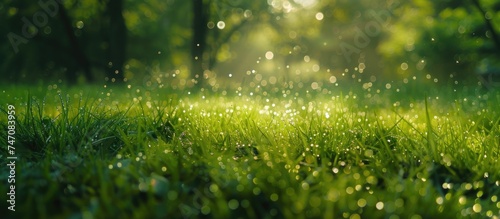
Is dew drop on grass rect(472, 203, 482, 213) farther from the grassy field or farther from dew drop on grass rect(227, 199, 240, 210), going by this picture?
dew drop on grass rect(227, 199, 240, 210)

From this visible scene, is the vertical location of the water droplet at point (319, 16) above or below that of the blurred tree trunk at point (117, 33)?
above

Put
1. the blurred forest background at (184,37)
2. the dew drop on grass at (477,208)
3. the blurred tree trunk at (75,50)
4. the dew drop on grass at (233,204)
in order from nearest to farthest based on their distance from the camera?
1. the dew drop on grass at (233,204)
2. the dew drop on grass at (477,208)
3. the blurred forest background at (184,37)
4. the blurred tree trunk at (75,50)

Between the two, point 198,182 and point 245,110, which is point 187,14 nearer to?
point 245,110

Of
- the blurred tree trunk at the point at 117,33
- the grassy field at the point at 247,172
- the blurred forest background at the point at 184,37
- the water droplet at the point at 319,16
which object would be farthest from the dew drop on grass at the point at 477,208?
the water droplet at the point at 319,16

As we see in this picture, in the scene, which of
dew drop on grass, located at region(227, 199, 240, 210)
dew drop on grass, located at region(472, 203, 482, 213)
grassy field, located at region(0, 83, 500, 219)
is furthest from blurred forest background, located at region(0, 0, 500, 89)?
dew drop on grass, located at region(227, 199, 240, 210)

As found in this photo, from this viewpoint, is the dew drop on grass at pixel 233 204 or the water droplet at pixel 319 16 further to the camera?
the water droplet at pixel 319 16

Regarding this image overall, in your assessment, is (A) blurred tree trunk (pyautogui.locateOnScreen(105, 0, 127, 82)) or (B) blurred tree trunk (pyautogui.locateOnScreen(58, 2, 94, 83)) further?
(A) blurred tree trunk (pyautogui.locateOnScreen(105, 0, 127, 82))

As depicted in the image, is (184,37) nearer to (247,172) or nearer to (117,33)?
(117,33)

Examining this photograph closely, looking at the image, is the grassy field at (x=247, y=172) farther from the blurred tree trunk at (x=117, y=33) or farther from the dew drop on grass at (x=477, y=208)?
the blurred tree trunk at (x=117, y=33)

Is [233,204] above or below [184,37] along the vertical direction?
below

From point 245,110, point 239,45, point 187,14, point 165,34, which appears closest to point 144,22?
point 165,34

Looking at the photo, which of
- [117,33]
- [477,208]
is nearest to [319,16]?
[117,33]
